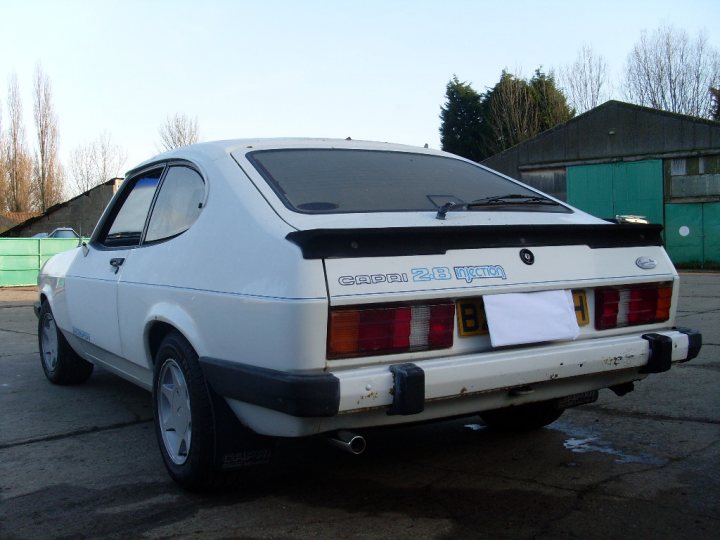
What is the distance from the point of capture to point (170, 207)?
360 centimetres

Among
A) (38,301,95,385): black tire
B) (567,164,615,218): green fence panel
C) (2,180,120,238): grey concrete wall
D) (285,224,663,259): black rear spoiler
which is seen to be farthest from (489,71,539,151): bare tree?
(285,224,663,259): black rear spoiler

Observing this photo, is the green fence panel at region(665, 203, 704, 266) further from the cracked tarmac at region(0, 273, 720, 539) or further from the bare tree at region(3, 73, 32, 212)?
the bare tree at region(3, 73, 32, 212)

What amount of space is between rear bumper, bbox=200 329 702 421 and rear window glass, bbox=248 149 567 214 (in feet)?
2.42

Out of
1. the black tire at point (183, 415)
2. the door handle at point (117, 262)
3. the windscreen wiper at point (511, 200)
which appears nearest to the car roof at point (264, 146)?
the door handle at point (117, 262)

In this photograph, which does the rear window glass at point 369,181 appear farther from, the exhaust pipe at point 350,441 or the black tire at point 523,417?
the black tire at point 523,417

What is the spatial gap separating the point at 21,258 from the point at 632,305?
1954 centimetres

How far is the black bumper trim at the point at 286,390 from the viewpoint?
2359mm

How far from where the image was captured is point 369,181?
3309mm

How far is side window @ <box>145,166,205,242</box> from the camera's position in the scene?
3340mm

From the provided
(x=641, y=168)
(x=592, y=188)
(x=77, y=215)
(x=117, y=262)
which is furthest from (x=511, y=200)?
(x=77, y=215)

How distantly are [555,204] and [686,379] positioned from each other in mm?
2225

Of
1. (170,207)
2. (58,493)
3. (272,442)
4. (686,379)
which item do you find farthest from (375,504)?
(686,379)

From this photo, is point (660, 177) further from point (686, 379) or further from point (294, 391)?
point (294, 391)

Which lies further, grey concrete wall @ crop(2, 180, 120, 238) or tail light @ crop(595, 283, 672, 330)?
grey concrete wall @ crop(2, 180, 120, 238)
